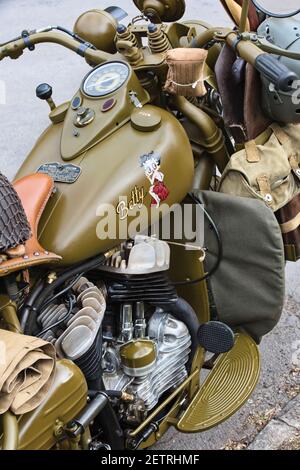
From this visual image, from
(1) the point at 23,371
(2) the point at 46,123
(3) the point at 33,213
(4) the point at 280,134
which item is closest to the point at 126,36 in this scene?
(4) the point at 280,134

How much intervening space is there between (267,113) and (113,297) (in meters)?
0.84

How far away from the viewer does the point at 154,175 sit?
81.0 inches

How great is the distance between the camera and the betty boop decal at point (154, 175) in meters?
2.05

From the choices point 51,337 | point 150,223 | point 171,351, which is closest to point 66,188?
→ point 150,223

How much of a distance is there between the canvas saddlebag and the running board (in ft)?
1.36

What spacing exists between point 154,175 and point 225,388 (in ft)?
2.72

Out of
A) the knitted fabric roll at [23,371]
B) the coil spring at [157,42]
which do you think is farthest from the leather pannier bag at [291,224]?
the knitted fabric roll at [23,371]

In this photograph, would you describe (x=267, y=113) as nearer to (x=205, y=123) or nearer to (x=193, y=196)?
(x=205, y=123)

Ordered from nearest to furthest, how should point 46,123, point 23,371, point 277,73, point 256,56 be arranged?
1. point 23,371
2. point 277,73
3. point 256,56
4. point 46,123

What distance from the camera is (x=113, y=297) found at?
2072mm

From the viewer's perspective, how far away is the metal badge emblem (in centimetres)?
→ 201

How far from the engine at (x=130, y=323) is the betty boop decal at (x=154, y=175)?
15 cm

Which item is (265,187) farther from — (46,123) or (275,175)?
(46,123)

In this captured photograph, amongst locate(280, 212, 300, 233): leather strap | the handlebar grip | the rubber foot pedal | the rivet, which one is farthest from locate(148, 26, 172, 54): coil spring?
the rubber foot pedal
